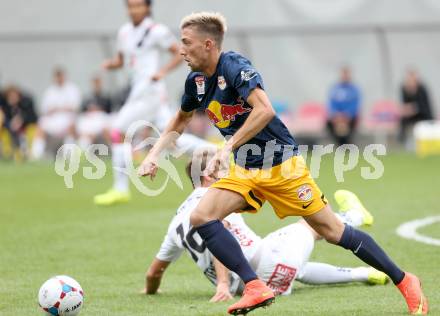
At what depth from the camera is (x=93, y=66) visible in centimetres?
2534

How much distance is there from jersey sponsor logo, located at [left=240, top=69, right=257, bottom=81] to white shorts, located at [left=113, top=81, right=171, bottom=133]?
6716 mm

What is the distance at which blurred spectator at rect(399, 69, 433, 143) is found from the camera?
2311 cm

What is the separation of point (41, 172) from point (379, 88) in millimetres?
9562

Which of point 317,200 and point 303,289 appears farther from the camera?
point 303,289

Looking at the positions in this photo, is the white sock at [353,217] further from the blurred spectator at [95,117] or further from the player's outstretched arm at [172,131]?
the blurred spectator at [95,117]

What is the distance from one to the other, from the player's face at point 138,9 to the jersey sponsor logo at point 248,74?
22.0ft

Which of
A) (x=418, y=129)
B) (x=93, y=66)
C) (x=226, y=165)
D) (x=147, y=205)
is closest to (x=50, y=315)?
(x=226, y=165)

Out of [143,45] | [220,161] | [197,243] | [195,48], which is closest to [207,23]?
[195,48]

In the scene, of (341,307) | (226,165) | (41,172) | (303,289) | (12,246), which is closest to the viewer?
(226,165)

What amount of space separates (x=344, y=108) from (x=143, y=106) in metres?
10.5

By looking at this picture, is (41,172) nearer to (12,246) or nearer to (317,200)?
(12,246)

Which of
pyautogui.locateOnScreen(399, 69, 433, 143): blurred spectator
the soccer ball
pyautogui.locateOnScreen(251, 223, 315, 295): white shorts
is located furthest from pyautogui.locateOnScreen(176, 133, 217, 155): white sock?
pyautogui.locateOnScreen(399, 69, 433, 143): blurred spectator

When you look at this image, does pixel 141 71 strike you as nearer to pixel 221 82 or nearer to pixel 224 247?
pixel 221 82

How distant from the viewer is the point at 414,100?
23.2m
